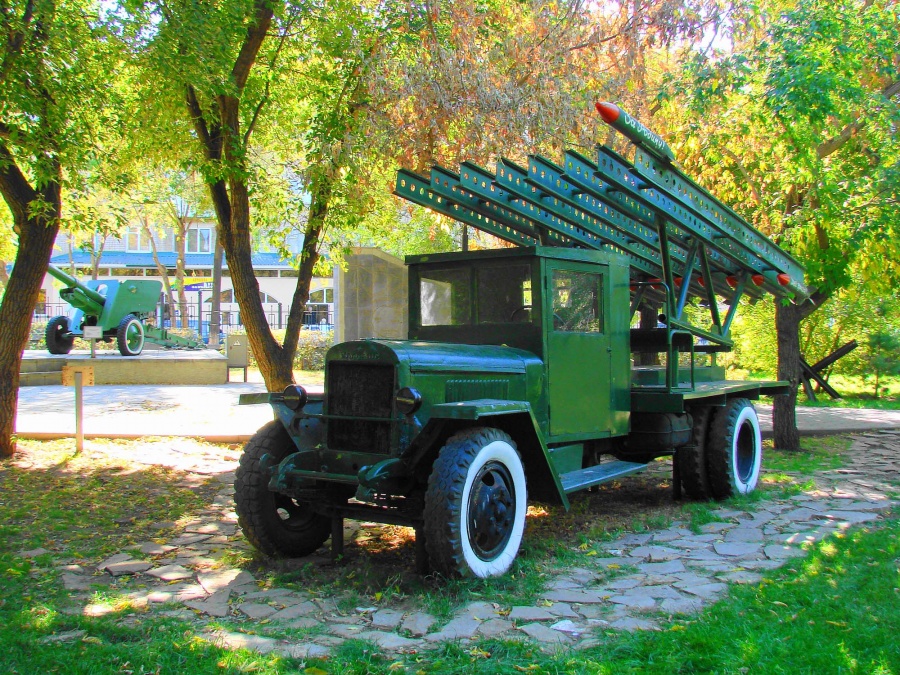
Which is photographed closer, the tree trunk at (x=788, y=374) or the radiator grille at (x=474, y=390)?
the radiator grille at (x=474, y=390)

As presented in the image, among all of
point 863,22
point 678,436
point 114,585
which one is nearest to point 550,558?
point 678,436

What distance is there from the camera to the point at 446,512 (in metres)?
4.32

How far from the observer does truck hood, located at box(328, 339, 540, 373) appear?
15.9ft

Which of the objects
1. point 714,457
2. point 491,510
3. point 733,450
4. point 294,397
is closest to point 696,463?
point 714,457

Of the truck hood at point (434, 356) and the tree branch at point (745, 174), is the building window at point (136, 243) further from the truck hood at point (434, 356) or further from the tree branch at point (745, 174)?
the truck hood at point (434, 356)

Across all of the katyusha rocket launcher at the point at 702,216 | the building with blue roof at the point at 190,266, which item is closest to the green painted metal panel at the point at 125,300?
the katyusha rocket launcher at the point at 702,216

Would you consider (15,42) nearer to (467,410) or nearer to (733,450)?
(467,410)

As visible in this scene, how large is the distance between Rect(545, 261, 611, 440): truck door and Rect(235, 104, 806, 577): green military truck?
2 cm


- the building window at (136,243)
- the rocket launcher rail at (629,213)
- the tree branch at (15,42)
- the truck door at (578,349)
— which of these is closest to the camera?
the rocket launcher rail at (629,213)

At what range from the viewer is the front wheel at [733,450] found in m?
7.04

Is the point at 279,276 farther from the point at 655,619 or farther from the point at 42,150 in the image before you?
the point at 655,619

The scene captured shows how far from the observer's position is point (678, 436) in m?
6.84

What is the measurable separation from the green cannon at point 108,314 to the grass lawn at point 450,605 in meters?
11.4

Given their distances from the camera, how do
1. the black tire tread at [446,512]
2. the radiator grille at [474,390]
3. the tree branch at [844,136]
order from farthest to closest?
the tree branch at [844,136], the radiator grille at [474,390], the black tire tread at [446,512]
